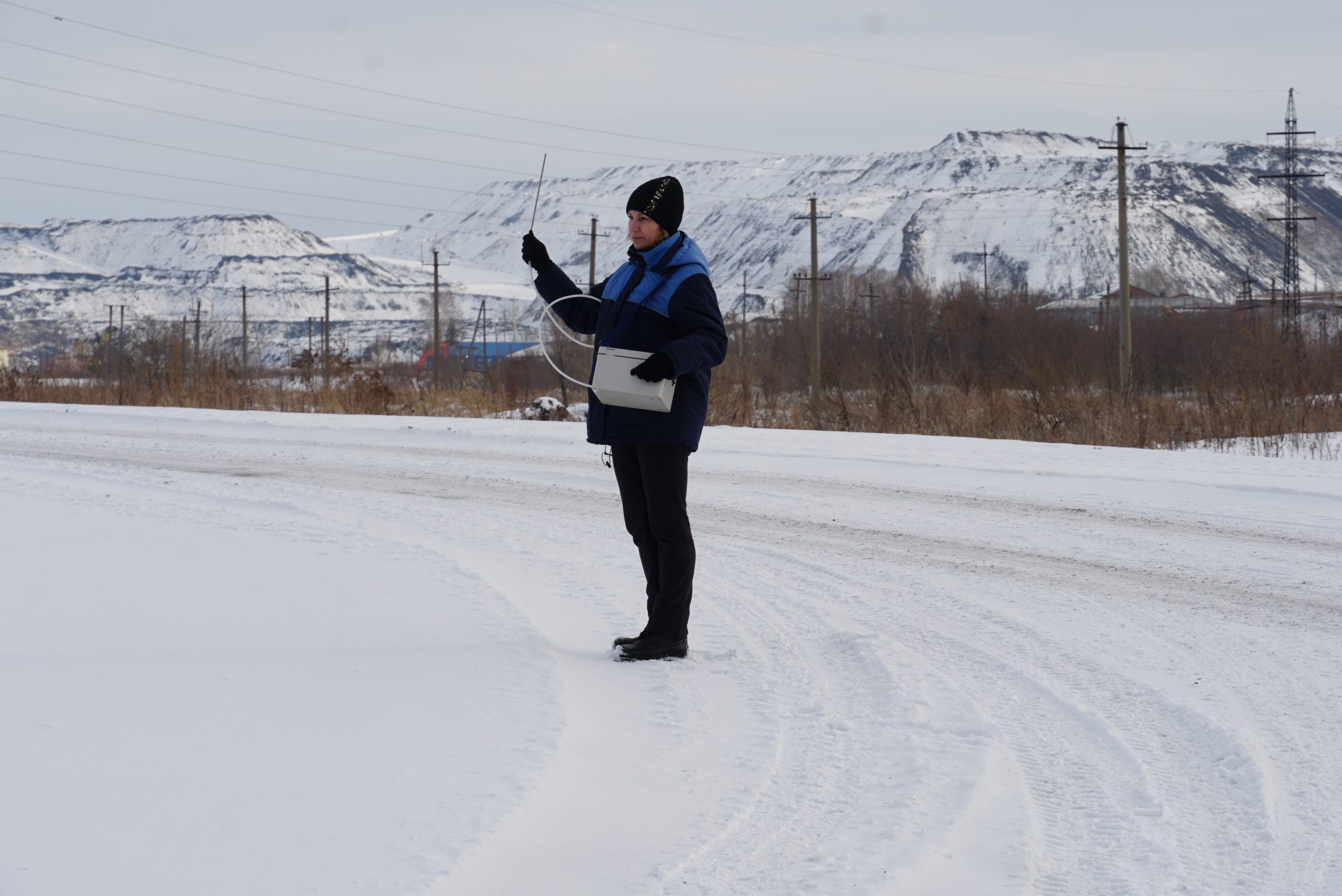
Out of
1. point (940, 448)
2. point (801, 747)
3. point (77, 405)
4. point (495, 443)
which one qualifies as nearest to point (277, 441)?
point (495, 443)

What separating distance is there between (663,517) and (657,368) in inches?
27.4

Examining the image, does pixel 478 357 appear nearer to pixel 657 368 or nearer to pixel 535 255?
pixel 535 255

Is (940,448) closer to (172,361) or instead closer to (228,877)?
(228,877)

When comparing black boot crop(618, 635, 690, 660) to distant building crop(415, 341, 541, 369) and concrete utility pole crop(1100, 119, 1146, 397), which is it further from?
concrete utility pole crop(1100, 119, 1146, 397)

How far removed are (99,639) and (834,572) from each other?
155 inches

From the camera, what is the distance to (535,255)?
586 centimetres

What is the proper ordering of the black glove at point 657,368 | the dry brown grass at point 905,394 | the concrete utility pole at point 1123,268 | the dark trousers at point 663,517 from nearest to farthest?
the black glove at point 657,368 < the dark trousers at point 663,517 < the dry brown grass at point 905,394 < the concrete utility pole at point 1123,268

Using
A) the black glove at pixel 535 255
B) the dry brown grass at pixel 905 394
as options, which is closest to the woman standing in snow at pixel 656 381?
the black glove at pixel 535 255

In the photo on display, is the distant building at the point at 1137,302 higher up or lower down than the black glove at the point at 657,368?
higher up

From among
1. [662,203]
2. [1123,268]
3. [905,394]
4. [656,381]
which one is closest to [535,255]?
[662,203]

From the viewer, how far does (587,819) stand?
3.49 meters

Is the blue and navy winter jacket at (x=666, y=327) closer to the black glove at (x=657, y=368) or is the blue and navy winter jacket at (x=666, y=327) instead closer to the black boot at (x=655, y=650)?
the black glove at (x=657, y=368)

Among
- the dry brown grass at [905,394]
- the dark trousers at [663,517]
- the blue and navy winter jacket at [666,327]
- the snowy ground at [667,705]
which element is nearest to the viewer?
the snowy ground at [667,705]

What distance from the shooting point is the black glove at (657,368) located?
495 centimetres
